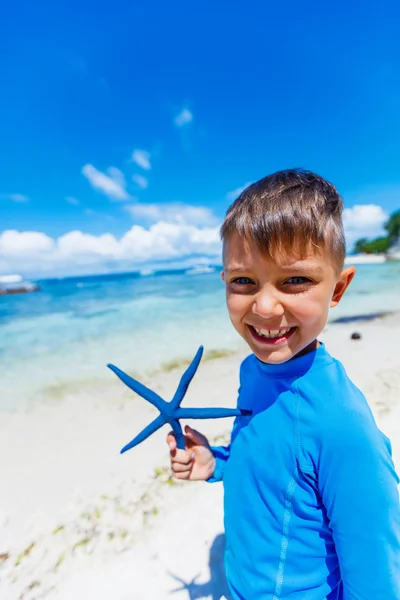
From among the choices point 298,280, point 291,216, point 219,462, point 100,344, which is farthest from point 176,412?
point 100,344

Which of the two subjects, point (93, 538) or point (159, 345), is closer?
point (93, 538)

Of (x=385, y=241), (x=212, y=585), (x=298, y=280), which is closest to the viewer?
(x=298, y=280)

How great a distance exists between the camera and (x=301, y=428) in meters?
0.97

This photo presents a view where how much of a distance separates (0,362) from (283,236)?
881cm

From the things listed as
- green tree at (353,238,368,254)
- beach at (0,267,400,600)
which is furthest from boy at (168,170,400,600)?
green tree at (353,238,368,254)

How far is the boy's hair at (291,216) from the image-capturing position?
0.95m

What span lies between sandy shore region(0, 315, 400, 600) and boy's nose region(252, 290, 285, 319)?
2.03 meters

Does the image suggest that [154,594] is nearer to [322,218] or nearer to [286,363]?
[286,363]

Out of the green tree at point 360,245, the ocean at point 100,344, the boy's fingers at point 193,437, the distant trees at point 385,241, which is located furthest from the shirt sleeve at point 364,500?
the green tree at point 360,245

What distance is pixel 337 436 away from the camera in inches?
34.8

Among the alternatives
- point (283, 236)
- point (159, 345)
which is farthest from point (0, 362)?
point (283, 236)

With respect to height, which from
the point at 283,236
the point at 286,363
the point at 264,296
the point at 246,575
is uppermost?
the point at 283,236

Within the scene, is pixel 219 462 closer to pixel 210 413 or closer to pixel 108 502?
pixel 210 413

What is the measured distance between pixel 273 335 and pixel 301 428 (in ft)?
0.99
